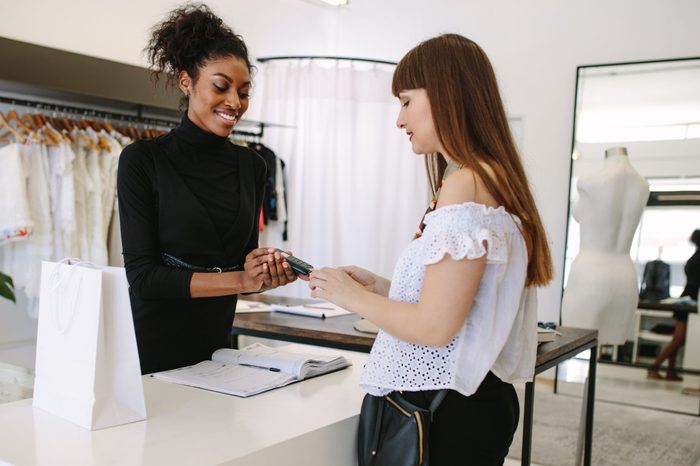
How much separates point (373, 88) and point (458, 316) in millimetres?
4425

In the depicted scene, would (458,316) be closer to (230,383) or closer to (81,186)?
(230,383)

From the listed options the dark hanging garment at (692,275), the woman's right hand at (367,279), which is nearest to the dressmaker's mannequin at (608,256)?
the dark hanging garment at (692,275)

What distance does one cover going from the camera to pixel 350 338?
2.39 m

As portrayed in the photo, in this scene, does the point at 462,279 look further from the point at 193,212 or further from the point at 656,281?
the point at 656,281

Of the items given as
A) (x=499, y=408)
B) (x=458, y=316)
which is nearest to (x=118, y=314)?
(x=458, y=316)

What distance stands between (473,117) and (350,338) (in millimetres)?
1185

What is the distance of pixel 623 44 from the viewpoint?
5406 mm

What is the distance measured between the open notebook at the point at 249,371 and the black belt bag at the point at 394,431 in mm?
304

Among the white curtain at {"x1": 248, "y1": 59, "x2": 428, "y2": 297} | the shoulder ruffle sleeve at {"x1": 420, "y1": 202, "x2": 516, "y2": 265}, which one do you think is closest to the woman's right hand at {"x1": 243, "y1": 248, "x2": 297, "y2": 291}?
the shoulder ruffle sleeve at {"x1": 420, "y1": 202, "x2": 516, "y2": 265}

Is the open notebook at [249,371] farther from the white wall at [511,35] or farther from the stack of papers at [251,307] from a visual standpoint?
the white wall at [511,35]

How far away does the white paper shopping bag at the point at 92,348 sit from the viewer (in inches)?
53.3

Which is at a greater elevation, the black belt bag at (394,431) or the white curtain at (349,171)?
the white curtain at (349,171)

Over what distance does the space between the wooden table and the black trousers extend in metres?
0.78

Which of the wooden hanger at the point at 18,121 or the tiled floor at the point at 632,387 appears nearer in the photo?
the wooden hanger at the point at 18,121
